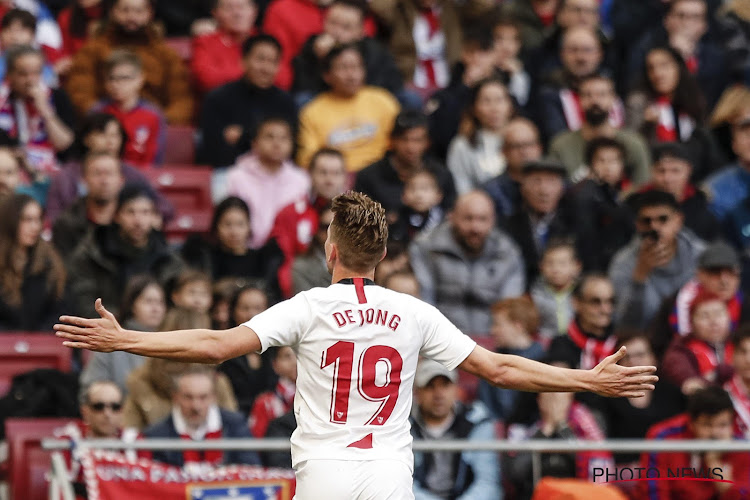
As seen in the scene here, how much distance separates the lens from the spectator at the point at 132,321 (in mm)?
9664

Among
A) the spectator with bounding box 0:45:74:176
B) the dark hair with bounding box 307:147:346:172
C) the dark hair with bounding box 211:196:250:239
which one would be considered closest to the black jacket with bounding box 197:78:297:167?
the dark hair with bounding box 307:147:346:172

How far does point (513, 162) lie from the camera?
12273 mm

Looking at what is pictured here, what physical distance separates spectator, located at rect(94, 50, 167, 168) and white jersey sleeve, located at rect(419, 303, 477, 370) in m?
6.47

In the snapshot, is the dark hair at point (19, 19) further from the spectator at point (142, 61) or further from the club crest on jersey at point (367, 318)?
the club crest on jersey at point (367, 318)

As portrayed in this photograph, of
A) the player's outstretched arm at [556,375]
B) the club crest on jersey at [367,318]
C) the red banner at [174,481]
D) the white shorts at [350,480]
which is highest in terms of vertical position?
the club crest on jersey at [367,318]

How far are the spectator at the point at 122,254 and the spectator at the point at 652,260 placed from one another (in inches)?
127

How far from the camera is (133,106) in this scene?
12102 mm

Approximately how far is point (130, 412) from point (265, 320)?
12.9 ft

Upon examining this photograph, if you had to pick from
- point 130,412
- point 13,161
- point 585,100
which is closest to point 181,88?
point 13,161

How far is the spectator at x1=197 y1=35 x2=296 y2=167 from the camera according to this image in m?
12.4

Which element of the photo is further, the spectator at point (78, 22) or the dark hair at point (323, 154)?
the spectator at point (78, 22)

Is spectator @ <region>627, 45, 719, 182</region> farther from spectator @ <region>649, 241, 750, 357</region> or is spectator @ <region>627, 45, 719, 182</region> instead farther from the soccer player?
the soccer player

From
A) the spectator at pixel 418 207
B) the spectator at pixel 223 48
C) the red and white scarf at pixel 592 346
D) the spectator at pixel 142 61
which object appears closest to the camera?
the red and white scarf at pixel 592 346

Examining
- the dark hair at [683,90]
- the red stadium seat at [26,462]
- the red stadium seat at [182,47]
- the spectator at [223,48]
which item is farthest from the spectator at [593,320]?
the red stadium seat at [182,47]
